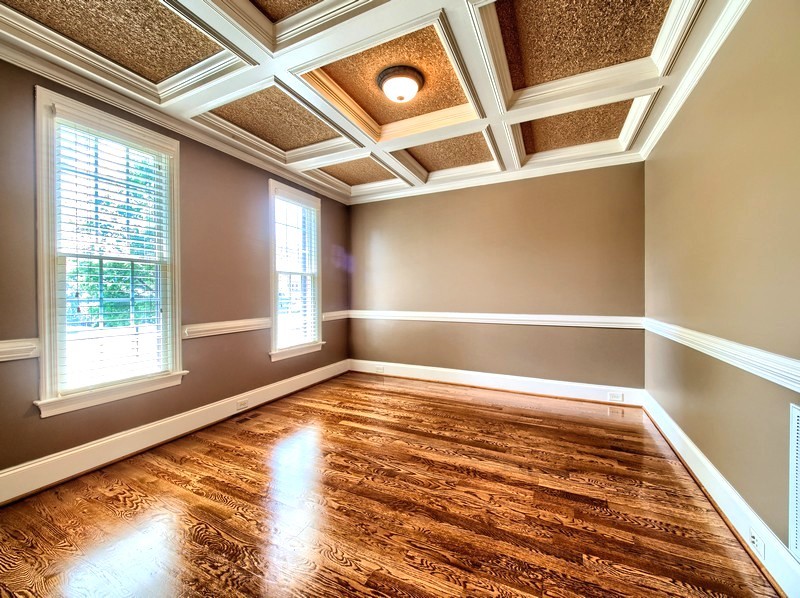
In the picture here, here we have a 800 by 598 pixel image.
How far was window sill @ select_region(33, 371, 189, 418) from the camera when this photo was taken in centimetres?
194

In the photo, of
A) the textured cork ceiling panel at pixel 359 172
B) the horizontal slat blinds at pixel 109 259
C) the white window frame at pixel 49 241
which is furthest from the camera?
the textured cork ceiling panel at pixel 359 172

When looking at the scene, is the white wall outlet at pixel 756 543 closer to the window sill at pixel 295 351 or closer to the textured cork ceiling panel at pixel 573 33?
the textured cork ceiling panel at pixel 573 33

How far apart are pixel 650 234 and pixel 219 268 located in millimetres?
4223

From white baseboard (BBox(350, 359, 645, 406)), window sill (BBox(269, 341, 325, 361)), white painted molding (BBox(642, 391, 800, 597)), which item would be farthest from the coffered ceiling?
white baseboard (BBox(350, 359, 645, 406))

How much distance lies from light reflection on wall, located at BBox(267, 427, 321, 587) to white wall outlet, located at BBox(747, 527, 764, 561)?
2.02 m

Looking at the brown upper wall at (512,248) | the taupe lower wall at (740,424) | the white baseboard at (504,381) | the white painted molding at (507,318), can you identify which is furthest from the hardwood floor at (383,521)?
the brown upper wall at (512,248)

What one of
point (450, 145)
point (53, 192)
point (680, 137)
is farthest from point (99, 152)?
point (680, 137)

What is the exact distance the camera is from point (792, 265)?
117 centimetres

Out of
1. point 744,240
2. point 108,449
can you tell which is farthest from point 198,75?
point 744,240

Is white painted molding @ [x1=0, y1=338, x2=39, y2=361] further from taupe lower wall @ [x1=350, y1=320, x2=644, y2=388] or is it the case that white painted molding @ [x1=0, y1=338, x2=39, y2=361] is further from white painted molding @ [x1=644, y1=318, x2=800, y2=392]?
white painted molding @ [x1=644, y1=318, x2=800, y2=392]

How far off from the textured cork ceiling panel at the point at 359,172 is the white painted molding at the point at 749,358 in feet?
10.7

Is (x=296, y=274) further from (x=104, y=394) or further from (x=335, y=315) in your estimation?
(x=104, y=394)

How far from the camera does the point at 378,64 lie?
2.03m

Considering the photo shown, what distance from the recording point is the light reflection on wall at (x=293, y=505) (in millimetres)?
1396
